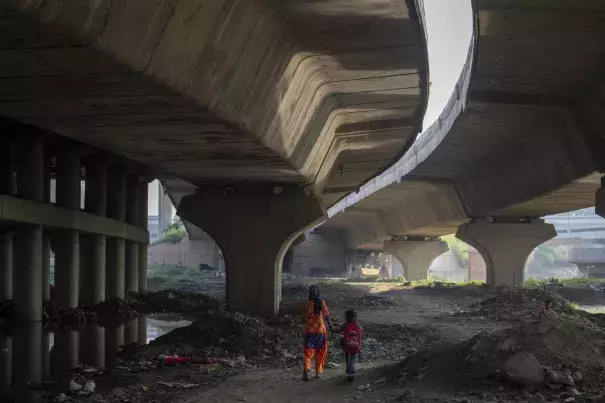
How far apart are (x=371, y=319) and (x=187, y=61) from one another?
46.6 feet

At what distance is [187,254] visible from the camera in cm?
5344

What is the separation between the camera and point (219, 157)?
41.8 ft

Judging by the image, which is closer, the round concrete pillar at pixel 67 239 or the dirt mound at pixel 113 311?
the round concrete pillar at pixel 67 239

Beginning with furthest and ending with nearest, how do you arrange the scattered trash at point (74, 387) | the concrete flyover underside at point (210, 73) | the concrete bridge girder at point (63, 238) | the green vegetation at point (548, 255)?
the green vegetation at point (548, 255) → the concrete bridge girder at point (63, 238) → the scattered trash at point (74, 387) → the concrete flyover underside at point (210, 73)

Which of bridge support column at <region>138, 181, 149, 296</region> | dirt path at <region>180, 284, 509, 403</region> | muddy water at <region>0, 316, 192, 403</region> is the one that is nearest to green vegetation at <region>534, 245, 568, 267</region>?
dirt path at <region>180, 284, 509, 403</region>

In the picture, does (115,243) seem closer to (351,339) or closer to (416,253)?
(351,339)

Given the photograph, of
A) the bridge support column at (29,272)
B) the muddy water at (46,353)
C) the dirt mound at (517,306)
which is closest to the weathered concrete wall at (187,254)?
the dirt mound at (517,306)

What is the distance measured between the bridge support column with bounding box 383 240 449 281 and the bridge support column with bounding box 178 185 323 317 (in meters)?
31.4

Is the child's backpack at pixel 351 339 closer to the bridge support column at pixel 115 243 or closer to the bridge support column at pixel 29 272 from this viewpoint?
the bridge support column at pixel 29 272

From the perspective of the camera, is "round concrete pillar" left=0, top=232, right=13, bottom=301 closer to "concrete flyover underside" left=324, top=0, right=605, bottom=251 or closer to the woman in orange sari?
the woman in orange sari

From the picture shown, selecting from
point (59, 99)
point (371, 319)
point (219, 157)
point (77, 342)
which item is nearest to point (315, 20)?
point (59, 99)

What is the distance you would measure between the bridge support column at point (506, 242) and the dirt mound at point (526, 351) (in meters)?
18.7

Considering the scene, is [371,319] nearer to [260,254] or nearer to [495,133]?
[260,254]

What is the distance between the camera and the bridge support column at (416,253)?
4975 centimetres
